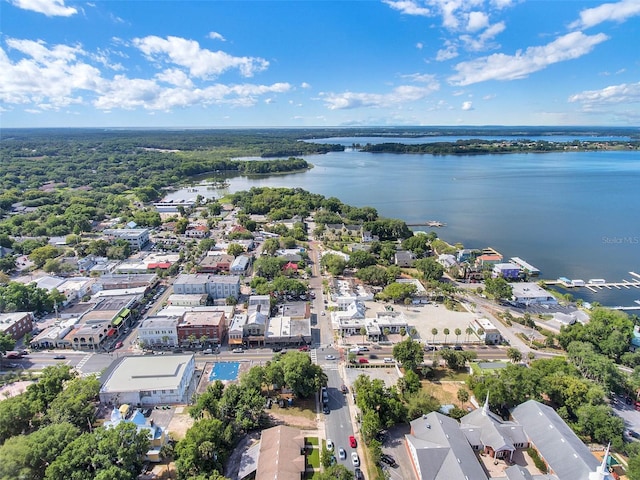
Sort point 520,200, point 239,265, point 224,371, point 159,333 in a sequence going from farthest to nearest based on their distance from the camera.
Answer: point 520,200
point 239,265
point 159,333
point 224,371

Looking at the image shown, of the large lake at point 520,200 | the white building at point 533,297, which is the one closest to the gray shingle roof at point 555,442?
the white building at point 533,297

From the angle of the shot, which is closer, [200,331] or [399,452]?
[399,452]

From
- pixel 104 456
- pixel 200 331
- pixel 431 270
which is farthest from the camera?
pixel 431 270

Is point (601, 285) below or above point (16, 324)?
below

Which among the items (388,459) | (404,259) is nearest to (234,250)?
(404,259)

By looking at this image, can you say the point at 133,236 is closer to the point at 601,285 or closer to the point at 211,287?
the point at 211,287

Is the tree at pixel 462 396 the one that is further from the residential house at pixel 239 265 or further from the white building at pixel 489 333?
the residential house at pixel 239 265

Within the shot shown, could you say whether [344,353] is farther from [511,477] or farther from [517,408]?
[511,477]

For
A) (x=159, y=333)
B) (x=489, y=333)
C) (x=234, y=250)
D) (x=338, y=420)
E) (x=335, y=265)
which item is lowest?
(x=338, y=420)
